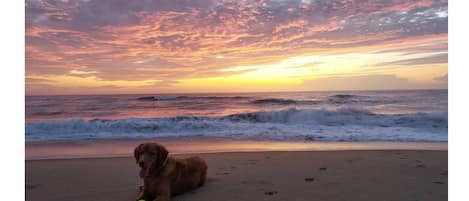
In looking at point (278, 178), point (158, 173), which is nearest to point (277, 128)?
point (278, 178)

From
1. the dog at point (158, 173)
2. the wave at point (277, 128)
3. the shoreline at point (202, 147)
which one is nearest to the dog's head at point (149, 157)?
the dog at point (158, 173)

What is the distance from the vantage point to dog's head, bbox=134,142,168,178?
3912mm

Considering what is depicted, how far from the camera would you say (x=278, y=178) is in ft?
17.3

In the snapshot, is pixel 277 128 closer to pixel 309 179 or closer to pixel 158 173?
pixel 309 179

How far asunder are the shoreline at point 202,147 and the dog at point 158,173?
12.3ft

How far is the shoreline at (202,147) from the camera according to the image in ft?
26.9

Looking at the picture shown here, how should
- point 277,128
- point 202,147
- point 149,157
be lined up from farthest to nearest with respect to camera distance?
point 277,128
point 202,147
point 149,157

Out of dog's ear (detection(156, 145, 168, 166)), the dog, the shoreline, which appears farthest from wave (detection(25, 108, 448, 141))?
dog's ear (detection(156, 145, 168, 166))

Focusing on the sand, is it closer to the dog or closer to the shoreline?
the dog

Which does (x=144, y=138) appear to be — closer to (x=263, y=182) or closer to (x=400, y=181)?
(x=263, y=182)

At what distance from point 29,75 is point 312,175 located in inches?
574

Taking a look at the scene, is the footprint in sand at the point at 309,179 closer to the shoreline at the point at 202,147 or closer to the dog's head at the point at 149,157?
the dog's head at the point at 149,157

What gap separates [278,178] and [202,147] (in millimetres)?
4228

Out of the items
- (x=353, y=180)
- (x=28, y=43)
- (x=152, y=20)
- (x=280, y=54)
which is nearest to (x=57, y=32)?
(x=28, y=43)
